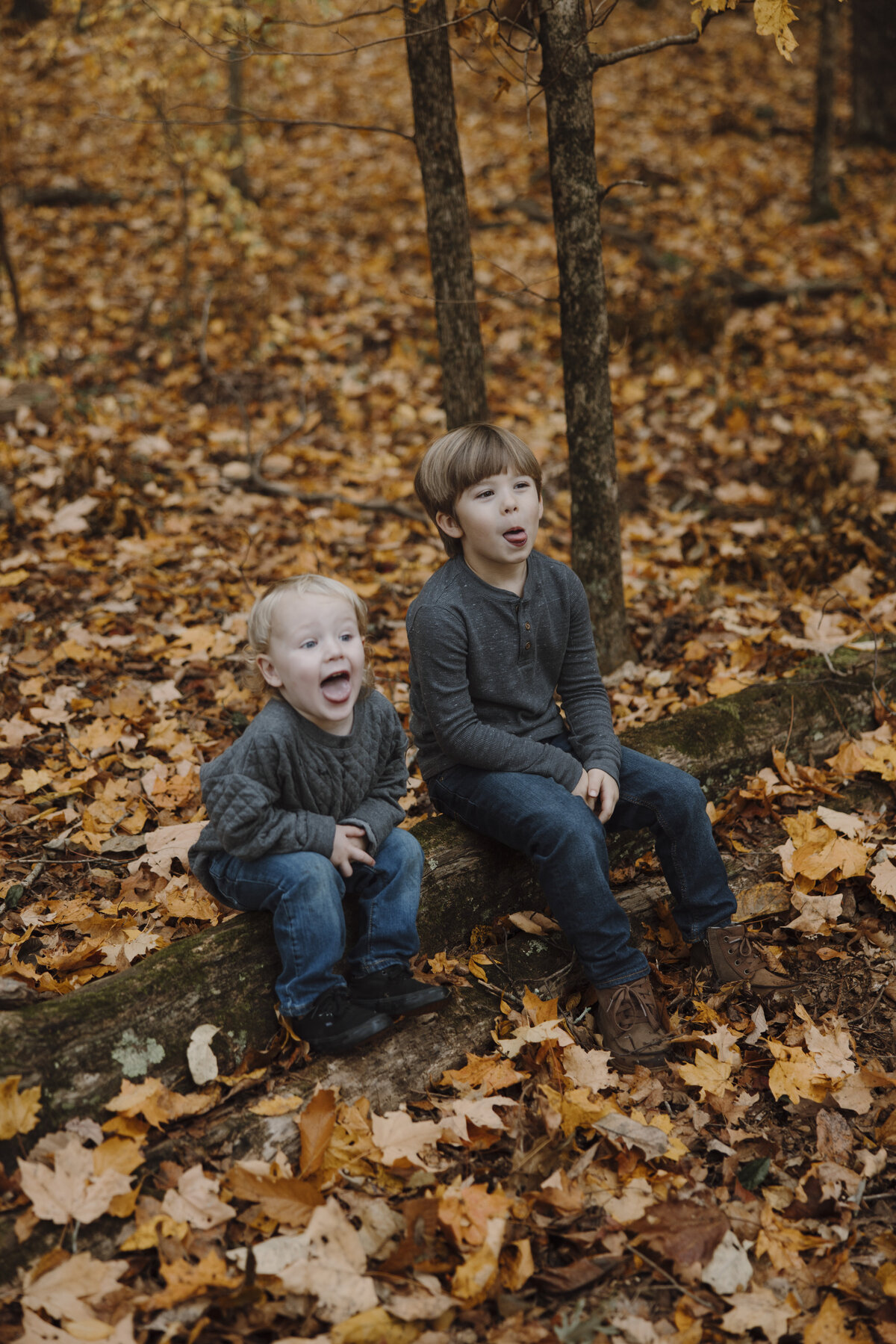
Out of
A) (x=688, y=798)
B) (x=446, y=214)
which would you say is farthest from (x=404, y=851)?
(x=446, y=214)

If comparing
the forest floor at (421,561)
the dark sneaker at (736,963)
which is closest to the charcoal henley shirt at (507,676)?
the dark sneaker at (736,963)

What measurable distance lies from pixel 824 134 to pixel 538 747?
8396 mm

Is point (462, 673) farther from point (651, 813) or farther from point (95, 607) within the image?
point (95, 607)

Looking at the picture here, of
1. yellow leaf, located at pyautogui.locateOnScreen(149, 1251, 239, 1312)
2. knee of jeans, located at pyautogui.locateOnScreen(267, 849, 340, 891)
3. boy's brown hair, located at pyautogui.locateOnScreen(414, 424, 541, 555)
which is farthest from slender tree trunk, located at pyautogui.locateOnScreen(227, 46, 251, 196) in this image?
yellow leaf, located at pyautogui.locateOnScreen(149, 1251, 239, 1312)

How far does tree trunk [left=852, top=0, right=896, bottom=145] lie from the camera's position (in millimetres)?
9422

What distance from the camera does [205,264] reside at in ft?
26.8

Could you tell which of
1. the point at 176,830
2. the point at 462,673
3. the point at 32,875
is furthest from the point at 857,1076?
the point at 32,875

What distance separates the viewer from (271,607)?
7.89ft

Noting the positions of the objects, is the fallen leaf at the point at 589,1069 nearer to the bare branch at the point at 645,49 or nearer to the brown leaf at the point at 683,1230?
the brown leaf at the point at 683,1230

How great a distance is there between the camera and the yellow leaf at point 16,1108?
2010 mm

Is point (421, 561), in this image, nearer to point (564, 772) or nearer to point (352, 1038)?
point (564, 772)

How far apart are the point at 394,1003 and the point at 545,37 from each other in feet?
10.2

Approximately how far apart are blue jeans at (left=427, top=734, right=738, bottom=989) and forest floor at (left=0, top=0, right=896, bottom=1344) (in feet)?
0.81

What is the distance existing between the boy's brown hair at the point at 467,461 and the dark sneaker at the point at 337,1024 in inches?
53.6
